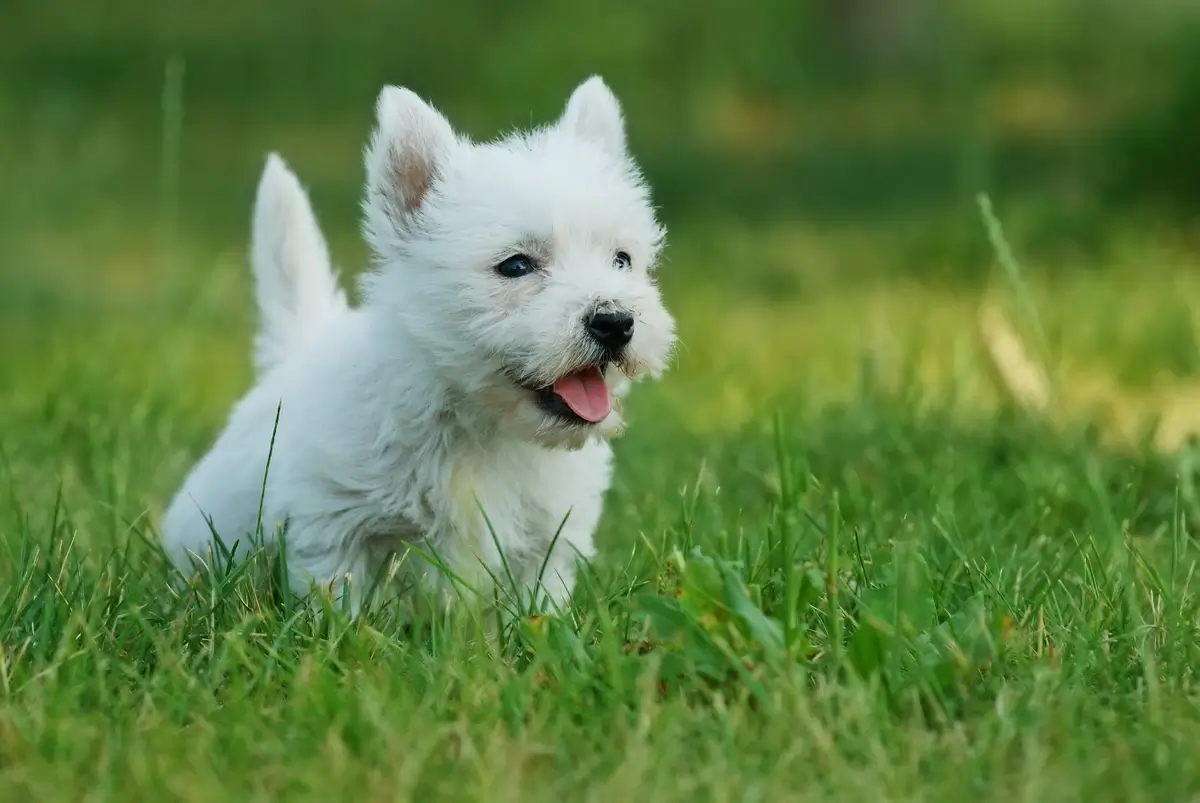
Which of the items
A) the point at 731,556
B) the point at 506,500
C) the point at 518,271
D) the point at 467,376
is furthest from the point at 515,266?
the point at 731,556

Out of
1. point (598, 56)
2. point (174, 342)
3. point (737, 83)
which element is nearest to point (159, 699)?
point (174, 342)

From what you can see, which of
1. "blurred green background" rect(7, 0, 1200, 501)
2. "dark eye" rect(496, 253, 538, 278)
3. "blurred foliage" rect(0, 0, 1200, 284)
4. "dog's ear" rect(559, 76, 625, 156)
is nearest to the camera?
"dark eye" rect(496, 253, 538, 278)

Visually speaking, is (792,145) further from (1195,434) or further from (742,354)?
(1195,434)

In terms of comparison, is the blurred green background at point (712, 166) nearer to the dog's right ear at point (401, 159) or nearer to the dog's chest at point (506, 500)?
the dog's right ear at point (401, 159)

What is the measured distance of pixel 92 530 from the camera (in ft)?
13.1

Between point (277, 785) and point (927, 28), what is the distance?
12653 mm

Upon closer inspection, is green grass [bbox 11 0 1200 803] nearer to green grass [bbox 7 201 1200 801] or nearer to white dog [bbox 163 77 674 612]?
green grass [bbox 7 201 1200 801]

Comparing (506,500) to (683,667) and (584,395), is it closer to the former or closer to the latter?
(584,395)

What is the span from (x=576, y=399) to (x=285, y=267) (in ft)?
4.05

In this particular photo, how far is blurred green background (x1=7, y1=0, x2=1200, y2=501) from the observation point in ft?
21.6

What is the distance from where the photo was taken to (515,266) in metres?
3.26

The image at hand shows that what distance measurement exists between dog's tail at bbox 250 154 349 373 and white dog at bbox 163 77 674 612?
1.68 ft

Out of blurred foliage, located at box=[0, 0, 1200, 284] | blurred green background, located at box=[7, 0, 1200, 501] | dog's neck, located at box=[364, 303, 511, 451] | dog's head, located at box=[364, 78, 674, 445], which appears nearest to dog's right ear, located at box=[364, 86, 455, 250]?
dog's head, located at box=[364, 78, 674, 445]

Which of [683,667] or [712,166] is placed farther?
[712,166]
